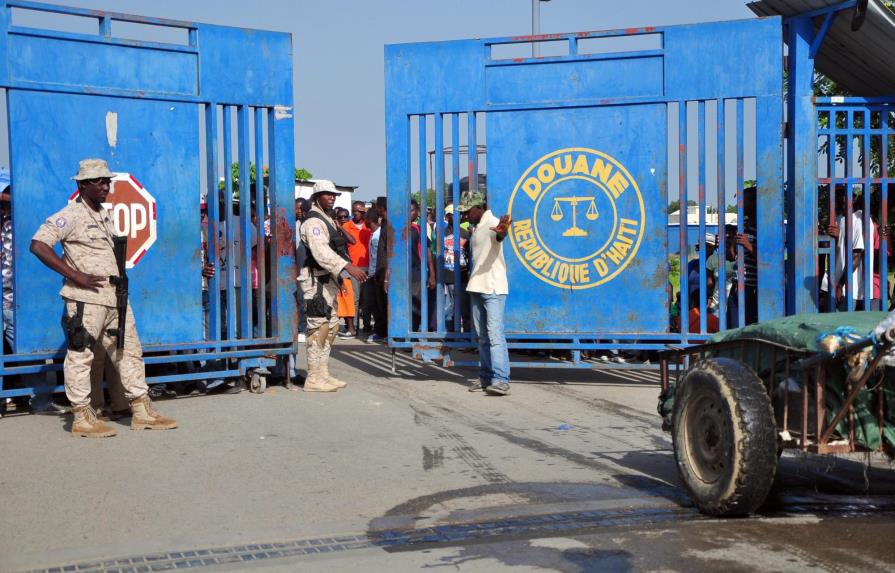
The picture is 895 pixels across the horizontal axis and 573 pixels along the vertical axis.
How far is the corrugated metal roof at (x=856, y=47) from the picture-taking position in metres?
9.34

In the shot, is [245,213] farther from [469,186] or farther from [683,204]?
[683,204]

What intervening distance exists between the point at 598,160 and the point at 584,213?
52 cm

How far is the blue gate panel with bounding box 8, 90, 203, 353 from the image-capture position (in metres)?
8.20

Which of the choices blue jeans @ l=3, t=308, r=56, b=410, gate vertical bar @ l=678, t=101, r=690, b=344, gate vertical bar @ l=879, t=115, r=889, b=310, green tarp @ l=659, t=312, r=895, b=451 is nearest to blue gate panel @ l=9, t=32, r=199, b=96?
blue jeans @ l=3, t=308, r=56, b=410

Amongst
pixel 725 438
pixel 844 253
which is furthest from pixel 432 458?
pixel 844 253

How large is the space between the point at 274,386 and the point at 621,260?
3.53 m

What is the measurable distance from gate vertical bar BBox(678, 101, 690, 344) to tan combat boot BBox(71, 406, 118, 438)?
5233 mm

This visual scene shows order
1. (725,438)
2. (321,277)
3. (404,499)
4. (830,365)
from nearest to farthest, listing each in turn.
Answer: (830,365), (725,438), (404,499), (321,277)

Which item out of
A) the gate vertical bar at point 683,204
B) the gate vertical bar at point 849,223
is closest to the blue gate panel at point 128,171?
the gate vertical bar at point 683,204

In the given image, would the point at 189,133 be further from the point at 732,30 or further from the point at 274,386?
the point at 732,30

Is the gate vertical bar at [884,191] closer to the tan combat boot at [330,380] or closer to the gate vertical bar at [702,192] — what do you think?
the gate vertical bar at [702,192]

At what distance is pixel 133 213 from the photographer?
874 centimetres

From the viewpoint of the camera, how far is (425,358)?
1023 cm

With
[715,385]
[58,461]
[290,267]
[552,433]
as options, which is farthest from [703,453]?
[290,267]
